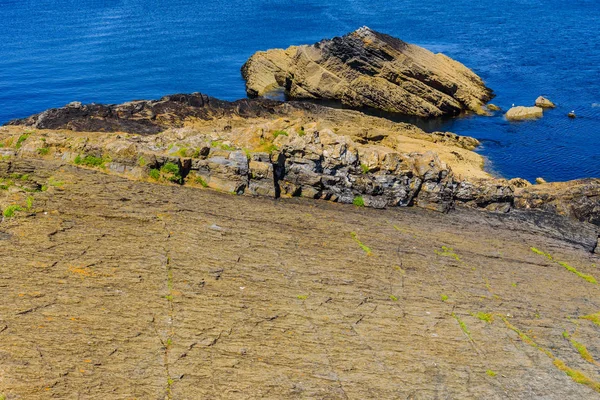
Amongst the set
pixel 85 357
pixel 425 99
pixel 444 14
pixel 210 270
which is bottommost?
pixel 85 357

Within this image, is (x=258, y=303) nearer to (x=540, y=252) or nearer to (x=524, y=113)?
(x=540, y=252)

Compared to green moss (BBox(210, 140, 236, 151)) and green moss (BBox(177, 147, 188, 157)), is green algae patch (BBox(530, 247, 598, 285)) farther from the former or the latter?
green moss (BBox(177, 147, 188, 157))

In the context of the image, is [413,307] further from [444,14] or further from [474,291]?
[444,14]

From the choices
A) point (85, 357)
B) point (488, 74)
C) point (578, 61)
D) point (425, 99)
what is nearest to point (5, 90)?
point (425, 99)

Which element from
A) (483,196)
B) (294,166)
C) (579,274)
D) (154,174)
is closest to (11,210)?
(154,174)

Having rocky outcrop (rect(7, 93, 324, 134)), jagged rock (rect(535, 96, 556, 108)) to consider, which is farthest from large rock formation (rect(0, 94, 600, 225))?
jagged rock (rect(535, 96, 556, 108))

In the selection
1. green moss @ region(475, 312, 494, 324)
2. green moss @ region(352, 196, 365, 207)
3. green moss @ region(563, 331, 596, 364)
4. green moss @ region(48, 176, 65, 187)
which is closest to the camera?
green moss @ region(563, 331, 596, 364)
